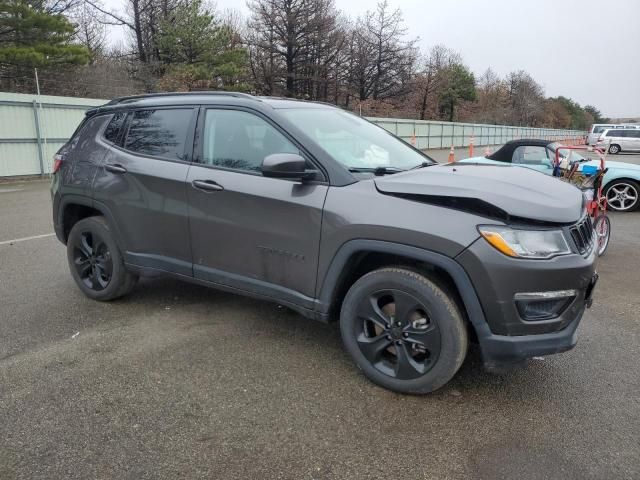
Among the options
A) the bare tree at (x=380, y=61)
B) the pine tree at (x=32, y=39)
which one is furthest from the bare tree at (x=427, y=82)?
the pine tree at (x=32, y=39)

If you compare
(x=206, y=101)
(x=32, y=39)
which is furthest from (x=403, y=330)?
(x=32, y=39)

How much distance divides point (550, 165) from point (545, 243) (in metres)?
6.28

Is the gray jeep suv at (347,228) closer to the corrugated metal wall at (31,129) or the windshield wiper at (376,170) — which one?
the windshield wiper at (376,170)

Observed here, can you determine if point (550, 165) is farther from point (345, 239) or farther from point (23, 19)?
point (23, 19)

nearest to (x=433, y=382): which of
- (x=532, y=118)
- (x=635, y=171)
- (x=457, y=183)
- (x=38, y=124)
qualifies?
(x=457, y=183)

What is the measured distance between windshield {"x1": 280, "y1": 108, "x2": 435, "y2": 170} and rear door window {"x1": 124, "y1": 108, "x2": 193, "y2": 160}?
0.89m

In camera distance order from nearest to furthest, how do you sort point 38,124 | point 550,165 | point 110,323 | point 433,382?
point 433,382
point 110,323
point 550,165
point 38,124

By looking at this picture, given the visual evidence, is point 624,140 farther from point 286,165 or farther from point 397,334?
point 286,165

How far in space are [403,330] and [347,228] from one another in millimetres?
Result: 678

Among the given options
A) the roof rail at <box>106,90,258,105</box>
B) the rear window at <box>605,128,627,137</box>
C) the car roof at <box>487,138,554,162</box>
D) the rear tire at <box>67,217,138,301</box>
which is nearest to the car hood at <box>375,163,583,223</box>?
the roof rail at <box>106,90,258,105</box>

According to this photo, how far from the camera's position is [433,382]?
→ 2934mm

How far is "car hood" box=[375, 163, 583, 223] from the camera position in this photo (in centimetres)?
274

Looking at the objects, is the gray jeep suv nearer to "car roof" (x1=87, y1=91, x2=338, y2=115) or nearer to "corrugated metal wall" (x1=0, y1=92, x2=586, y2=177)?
"car roof" (x1=87, y1=91, x2=338, y2=115)

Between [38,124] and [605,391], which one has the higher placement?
[38,124]
